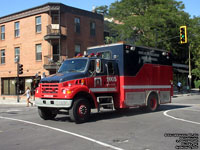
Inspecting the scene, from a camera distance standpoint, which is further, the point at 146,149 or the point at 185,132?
the point at 185,132

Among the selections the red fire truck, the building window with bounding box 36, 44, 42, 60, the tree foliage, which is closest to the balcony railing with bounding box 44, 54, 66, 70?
the building window with bounding box 36, 44, 42, 60

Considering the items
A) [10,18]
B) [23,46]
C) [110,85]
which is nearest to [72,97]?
[110,85]

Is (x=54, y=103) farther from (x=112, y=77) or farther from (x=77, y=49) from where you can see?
(x=77, y=49)

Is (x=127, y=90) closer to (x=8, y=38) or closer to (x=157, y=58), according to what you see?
(x=157, y=58)

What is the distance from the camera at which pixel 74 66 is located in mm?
11281

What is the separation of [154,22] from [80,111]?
20.5m

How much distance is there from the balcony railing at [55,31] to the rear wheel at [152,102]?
17.0 metres

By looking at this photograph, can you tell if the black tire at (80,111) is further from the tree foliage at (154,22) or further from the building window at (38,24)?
the building window at (38,24)

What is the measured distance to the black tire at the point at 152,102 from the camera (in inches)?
541

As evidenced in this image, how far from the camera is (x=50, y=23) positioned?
96.3 feet

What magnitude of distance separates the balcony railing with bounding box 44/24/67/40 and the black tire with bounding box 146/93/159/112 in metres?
17.0

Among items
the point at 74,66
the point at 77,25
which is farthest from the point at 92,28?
the point at 74,66

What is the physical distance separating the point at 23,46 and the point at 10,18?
4429 mm

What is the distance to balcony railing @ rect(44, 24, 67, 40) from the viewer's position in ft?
93.6
